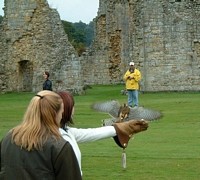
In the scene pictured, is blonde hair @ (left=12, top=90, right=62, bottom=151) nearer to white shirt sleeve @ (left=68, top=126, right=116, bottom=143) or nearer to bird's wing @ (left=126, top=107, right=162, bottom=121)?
white shirt sleeve @ (left=68, top=126, right=116, bottom=143)

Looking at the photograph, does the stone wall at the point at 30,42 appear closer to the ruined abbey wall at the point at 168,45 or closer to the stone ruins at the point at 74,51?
the stone ruins at the point at 74,51

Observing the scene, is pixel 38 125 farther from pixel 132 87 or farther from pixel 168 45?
pixel 168 45

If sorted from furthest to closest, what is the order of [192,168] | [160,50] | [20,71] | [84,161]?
1. [20,71]
2. [160,50]
3. [84,161]
4. [192,168]

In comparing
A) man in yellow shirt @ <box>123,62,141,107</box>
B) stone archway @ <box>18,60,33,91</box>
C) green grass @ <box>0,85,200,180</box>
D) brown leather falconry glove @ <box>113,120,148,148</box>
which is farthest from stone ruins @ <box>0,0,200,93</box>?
brown leather falconry glove @ <box>113,120,148,148</box>

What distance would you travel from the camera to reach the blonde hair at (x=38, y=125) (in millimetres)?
5301

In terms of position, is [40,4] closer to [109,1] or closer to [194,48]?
[194,48]

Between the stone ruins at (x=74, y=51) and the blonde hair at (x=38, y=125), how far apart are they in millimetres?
29236

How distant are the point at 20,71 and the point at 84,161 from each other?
2460cm

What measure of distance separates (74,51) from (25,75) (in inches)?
148

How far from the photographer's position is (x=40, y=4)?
3631 centimetres

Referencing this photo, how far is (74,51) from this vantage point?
1393 inches

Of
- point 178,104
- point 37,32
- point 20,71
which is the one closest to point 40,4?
point 37,32

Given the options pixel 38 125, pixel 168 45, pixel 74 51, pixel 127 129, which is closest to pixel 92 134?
pixel 127 129

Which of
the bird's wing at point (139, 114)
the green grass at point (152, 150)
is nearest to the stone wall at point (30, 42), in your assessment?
the green grass at point (152, 150)
